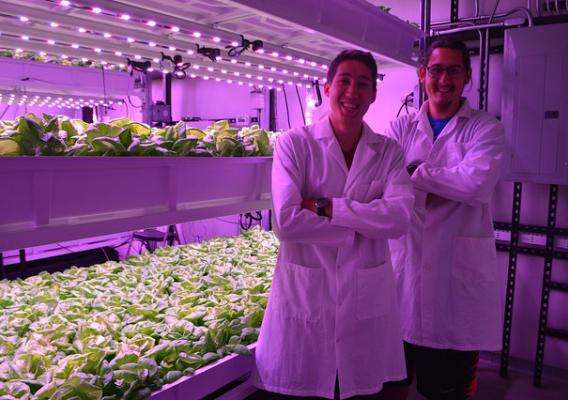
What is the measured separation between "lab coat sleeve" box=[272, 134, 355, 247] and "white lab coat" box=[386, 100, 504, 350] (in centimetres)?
71

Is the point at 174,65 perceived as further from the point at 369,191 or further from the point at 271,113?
the point at 271,113

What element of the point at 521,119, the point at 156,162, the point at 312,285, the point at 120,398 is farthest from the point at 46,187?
the point at 521,119

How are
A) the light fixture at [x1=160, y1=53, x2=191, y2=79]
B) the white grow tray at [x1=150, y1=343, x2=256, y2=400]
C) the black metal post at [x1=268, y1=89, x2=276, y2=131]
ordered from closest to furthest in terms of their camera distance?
the white grow tray at [x1=150, y1=343, x2=256, y2=400], the light fixture at [x1=160, y1=53, x2=191, y2=79], the black metal post at [x1=268, y1=89, x2=276, y2=131]

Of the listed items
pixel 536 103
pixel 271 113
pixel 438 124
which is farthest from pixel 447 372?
pixel 271 113

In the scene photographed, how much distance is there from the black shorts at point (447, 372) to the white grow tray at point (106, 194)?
1.21 metres

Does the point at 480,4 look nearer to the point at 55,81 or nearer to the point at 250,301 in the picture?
the point at 250,301

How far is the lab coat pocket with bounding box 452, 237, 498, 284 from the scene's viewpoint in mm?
2164

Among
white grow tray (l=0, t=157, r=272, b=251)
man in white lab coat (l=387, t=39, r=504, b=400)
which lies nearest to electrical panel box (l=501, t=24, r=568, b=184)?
man in white lab coat (l=387, t=39, r=504, b=400)

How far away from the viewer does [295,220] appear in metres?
1.54

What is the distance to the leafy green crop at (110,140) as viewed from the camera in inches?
52.6

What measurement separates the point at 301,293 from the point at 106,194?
2.40 ft

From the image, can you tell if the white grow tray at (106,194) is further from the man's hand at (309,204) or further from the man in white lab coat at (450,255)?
the man in white lab coat at (450,255)

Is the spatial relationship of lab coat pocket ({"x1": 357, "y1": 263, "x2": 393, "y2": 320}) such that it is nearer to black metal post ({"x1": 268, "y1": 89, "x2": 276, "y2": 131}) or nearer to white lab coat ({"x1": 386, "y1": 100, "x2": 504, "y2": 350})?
white lab coat ({"x1": 386, "y1": 100, "x2": 504, "y2": 350})

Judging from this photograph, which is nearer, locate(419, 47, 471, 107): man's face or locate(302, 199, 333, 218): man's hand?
locate(302, 199, 333, 218): man's hand
